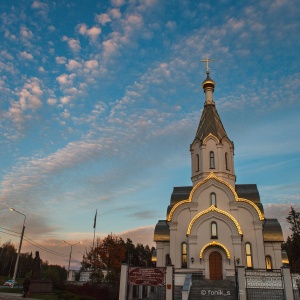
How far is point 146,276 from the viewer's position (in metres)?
15.9

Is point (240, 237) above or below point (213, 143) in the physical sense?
below

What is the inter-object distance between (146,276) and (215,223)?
892 cm

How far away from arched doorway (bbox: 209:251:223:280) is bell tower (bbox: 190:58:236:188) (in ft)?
21.3

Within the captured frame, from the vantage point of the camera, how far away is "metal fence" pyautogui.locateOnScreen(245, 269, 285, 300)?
16.4 meters

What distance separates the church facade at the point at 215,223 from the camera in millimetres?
22547

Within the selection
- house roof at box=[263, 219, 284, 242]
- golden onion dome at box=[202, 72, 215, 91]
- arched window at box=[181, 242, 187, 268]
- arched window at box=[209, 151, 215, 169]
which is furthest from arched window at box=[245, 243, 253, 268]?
golden onion dome at box=[202, 72, 215, 91]

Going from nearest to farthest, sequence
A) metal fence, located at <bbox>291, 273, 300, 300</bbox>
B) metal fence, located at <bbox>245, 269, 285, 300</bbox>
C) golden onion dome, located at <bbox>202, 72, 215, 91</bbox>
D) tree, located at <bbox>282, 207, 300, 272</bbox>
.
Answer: metal fence, located at <bbox>245, 269, 285, 300</bbox>, metal fence, located at <bbox>291, 273, 300, 300</bbox>, golden onion dome, located at <bbox>202, 72, 215, 91</bbox>, tree, located at <bbox>282, 207, 300, 272</bbox>

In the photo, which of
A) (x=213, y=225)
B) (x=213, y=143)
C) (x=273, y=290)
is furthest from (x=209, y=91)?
(x=273, y=290)

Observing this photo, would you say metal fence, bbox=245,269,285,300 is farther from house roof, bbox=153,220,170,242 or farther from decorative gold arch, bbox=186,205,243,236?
house roof, bbox=153,220,170,242

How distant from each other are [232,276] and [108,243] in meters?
24.2

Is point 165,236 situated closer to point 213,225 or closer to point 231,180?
point 213,225

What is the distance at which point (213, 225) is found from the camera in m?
23.3

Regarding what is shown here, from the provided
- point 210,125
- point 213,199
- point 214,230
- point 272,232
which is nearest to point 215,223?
point 214,230

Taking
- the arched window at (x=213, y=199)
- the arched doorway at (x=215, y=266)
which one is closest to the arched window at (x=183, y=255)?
the arched doorway at (x=215, y=266)
